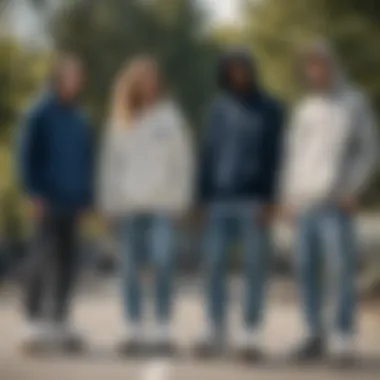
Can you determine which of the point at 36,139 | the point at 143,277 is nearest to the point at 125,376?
the point at 143,277

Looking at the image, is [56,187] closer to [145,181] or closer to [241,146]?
[145,181]

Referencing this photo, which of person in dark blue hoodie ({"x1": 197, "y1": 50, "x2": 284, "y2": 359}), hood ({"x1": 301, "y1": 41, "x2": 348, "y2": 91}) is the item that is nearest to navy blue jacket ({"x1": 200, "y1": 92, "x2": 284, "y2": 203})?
person in dark blue hoodie ({"x1": 197, "y1": 50, "x2": 284, "y2": 359})

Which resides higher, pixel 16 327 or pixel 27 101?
pixel 27 101

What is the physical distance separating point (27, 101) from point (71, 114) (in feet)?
0.27

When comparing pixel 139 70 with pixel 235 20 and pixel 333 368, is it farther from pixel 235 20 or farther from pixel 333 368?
pixel 333 368

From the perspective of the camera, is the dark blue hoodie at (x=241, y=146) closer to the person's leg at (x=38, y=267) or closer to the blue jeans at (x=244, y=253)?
the blue jeans at (x=244, y=253)

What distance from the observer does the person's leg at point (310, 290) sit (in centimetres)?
389

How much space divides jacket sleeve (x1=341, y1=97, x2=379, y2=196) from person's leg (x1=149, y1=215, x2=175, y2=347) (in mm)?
315

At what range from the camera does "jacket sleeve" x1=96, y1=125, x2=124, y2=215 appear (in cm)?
393

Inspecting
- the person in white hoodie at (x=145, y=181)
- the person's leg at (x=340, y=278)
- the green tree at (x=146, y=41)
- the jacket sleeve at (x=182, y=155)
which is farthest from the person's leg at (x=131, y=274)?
the person's leg at (x=340, y=278)

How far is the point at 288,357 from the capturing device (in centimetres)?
389

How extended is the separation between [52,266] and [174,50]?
1.42ft

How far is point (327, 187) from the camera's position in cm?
393

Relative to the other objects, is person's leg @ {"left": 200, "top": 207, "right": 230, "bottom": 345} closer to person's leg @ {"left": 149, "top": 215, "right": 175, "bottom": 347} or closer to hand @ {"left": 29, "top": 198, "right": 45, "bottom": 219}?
person's leg @ {"left": 149, "top": 215, "right": 175, "bottom": 347}
